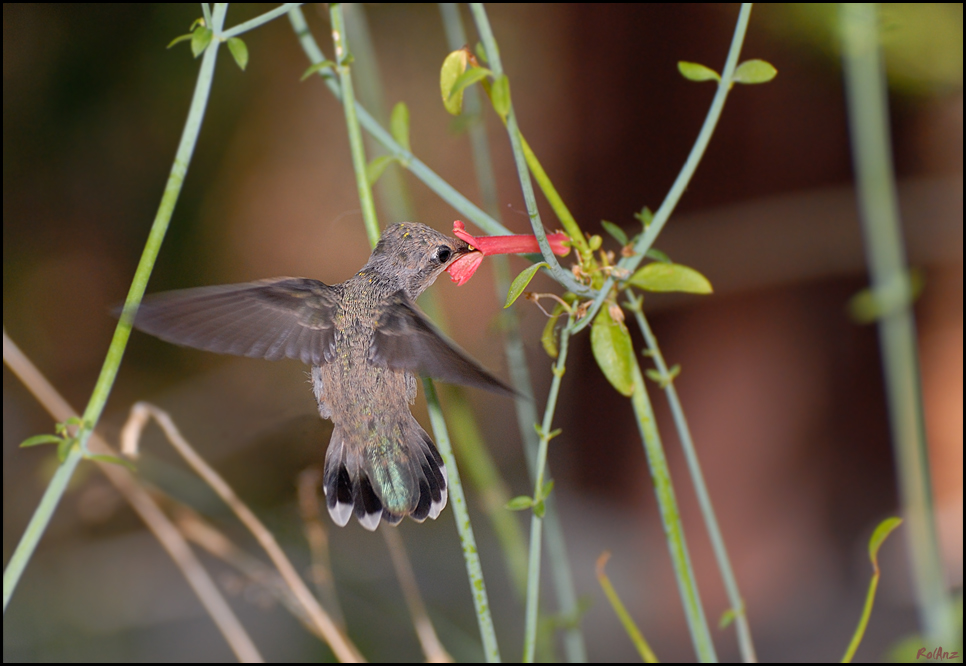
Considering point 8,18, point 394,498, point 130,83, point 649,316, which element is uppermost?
point 8,18

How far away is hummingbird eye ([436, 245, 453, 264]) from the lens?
30.1 inches

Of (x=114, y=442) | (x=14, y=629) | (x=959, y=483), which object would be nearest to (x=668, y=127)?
(x=959, y=483)

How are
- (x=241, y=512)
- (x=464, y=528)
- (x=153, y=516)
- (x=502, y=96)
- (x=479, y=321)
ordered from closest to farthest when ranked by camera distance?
(x=502, y=96), (x=464, y=528), (x=241, y=512), (x=153, y=516), (x=479, y=321)

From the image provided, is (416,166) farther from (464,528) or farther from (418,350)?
(464,528)

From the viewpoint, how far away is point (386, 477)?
790mm

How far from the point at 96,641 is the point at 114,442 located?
473mm

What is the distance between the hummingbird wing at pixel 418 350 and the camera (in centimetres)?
55

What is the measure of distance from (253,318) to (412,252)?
6.6 inches

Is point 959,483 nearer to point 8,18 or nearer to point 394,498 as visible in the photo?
point 394,498

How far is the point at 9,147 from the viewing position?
196 centimetres

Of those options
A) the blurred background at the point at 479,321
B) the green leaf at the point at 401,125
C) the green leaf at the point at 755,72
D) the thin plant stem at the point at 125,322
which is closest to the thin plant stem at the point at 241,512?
the thin plant stem at the point at 125,322

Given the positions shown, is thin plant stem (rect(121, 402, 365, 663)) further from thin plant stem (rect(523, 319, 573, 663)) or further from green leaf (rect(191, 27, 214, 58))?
green leaf (rect(191, 27, 214, 58))

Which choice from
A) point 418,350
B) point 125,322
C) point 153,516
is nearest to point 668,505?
point 418,350

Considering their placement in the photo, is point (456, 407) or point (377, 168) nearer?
point (377, 168)
